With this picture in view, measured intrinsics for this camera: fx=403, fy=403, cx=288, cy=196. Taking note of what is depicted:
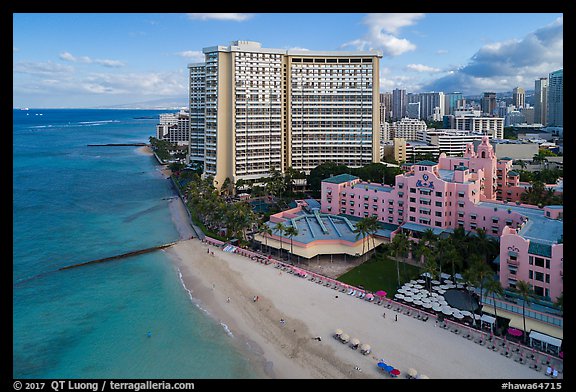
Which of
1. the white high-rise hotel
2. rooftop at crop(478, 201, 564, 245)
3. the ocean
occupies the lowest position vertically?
the ocean

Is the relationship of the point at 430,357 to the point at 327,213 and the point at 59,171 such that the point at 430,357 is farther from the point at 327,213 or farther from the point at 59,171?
the point at 59,171

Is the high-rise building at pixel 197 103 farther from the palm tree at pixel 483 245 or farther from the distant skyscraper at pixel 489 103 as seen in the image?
the distant skyscraper at pixel 489 103

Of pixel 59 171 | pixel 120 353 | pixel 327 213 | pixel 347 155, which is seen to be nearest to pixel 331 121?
pixel 347 155

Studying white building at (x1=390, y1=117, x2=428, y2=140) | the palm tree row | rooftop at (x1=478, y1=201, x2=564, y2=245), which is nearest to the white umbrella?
rooftop at (x1=478, y1=201, x2=564, y2=245)

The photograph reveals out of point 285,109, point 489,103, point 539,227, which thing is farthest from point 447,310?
point 489,103

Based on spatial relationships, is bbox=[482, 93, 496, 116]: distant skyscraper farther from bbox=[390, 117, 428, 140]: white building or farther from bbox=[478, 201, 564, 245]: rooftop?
bbox=[478, 201, 564, 245]: rooftop

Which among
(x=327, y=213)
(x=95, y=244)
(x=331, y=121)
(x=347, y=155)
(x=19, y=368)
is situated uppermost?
(x=331, y=121)
